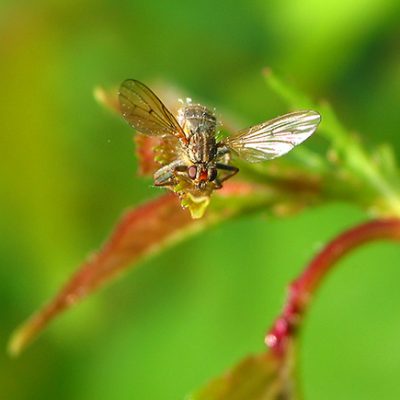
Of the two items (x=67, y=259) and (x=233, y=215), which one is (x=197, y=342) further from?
(x=233, y=215)

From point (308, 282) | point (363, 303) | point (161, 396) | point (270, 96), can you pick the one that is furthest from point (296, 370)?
point (270, 96)

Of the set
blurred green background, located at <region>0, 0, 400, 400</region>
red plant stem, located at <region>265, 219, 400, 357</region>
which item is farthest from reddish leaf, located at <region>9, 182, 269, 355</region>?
blurred green background, located at <region>0, 0, 400, 400</region>

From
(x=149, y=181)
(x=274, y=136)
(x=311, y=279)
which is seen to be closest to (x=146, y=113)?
(x=274, y=136)

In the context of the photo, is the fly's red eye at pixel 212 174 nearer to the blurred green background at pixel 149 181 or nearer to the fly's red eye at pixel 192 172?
the fly's red eye at pixel 192 172

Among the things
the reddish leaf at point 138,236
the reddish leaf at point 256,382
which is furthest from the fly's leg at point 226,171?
the reddish leaf at point 256,382

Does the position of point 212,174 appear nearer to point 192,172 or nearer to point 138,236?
point 192,172

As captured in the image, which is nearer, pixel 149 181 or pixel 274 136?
pixel 274 136
